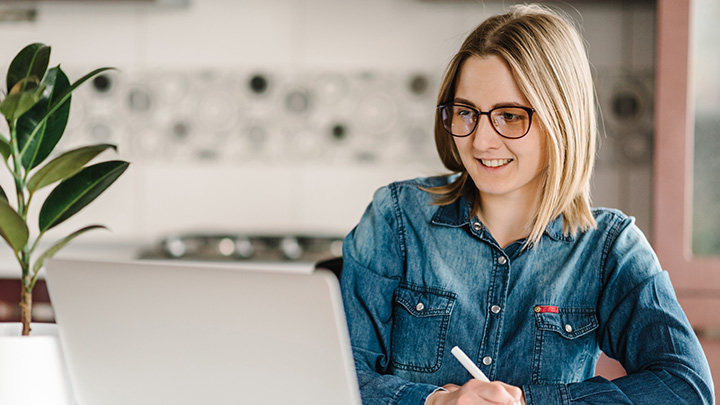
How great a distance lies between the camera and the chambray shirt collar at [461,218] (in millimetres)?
1191

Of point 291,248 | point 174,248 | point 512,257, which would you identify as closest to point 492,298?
point 512,257

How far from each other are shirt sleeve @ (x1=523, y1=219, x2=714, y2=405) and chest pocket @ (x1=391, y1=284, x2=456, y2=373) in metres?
0.20

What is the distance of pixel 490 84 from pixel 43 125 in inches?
24.8

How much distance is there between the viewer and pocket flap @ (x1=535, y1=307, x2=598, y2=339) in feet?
3.72

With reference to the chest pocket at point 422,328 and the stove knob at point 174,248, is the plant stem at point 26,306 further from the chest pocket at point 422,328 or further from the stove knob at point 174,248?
the stove knob at point 174,248

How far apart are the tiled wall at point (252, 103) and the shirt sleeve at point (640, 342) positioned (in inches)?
79.3

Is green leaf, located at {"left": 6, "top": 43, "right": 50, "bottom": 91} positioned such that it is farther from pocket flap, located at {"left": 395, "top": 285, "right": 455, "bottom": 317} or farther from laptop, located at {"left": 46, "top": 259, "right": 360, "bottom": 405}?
pocket flap, located at {"left": 395, "top": 285, "right": 455, "bottom": 317}

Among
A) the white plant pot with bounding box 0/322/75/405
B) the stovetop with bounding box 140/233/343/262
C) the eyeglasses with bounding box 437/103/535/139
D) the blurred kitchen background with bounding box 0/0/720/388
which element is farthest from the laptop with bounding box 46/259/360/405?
the blurred kitchen background with bounding box 0/0/720/388

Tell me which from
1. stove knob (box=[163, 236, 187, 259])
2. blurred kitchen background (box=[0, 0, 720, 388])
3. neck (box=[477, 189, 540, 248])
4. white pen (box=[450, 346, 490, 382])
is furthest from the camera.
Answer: blurred kitchen background (box=[0, 0, 720, 388])

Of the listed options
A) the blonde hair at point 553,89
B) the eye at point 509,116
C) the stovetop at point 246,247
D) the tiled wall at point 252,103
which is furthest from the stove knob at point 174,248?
the eye at point 509,116

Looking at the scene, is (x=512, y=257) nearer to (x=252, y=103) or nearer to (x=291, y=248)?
(x=291, y=248)

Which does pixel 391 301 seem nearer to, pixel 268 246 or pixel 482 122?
pixel 482 122

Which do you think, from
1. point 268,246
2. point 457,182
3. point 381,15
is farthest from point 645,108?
point 457,182

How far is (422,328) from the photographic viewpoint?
1.18 m
